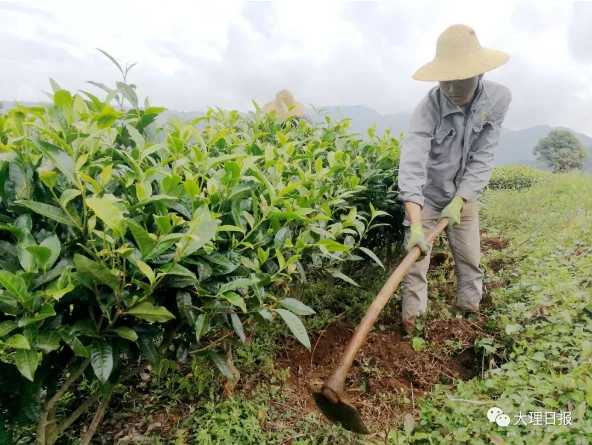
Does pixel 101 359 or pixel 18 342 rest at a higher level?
pixel 18 342

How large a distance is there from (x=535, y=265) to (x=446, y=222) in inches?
54.3

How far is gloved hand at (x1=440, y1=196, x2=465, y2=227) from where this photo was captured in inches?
116

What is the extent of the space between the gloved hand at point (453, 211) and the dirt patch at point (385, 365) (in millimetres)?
752

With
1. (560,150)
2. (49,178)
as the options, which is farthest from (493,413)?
(560,150)

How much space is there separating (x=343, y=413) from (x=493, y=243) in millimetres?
3814

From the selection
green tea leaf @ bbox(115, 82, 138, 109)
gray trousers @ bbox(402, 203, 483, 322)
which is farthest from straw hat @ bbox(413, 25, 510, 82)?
green tea leaf @ bbox(115, 82, 138, 109)

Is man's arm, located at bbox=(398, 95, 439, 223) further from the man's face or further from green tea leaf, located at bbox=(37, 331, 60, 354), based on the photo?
green tea leaf, located at bbox=(37, 331, 60, 354)

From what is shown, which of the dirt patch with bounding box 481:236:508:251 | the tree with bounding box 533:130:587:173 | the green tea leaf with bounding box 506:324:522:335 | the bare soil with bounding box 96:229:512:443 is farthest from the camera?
the tree with bounding box 533:130:587:173

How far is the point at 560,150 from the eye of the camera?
133 ft

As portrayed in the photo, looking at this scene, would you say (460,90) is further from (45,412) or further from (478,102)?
(45,412)

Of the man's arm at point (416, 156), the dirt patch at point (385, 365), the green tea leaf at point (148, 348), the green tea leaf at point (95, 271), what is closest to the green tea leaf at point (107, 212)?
the green tea leaf at point (95, 271)

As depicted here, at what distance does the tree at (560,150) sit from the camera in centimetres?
3894

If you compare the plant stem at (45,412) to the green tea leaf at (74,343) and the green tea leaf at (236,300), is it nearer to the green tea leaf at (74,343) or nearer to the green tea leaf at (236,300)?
the green tea leaf at (74,343)

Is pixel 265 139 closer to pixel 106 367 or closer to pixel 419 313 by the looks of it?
pixel 419 313
